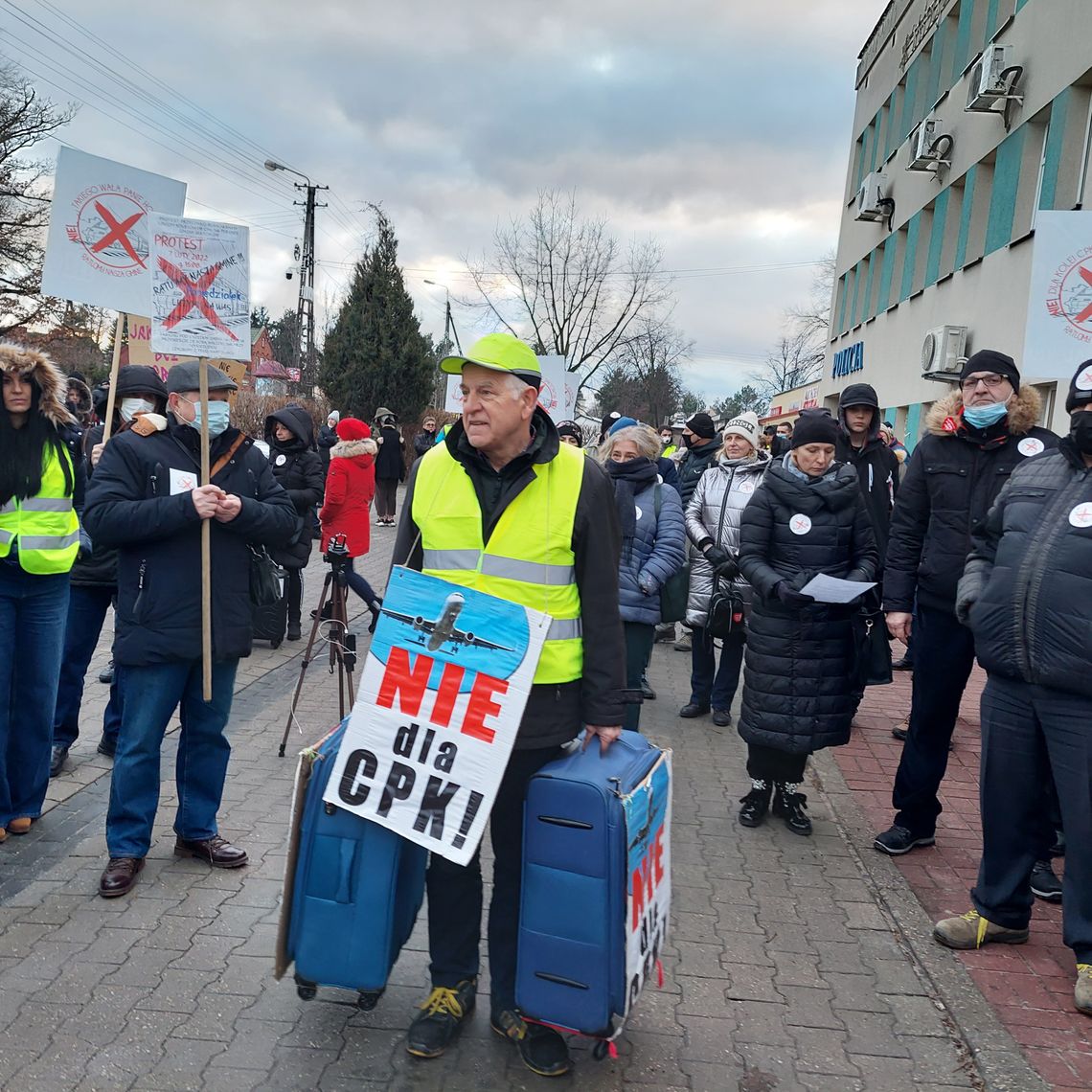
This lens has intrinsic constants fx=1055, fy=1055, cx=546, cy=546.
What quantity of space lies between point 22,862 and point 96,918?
26.5 inches

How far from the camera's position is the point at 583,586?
3160 mm

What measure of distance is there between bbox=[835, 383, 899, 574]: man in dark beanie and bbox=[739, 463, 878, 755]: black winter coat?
66.4 inches

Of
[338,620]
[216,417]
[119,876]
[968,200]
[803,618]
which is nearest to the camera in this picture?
[119,876]

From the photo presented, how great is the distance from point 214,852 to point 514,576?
2.22m

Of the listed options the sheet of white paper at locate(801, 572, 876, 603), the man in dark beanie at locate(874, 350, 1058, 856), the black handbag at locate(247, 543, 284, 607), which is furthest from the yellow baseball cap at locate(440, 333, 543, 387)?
the man in dark beanie at locate(874, 350, 1058, 856)

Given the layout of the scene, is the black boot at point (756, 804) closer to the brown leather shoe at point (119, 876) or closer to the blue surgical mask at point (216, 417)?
the brown leather shoe at point (119, 876)

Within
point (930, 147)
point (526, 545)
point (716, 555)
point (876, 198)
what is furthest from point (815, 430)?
point (876, 198)

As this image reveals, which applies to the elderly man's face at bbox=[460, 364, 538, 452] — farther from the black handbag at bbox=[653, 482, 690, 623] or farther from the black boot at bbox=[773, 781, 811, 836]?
the black handbag at bbox=[653, 482, 690, 623]

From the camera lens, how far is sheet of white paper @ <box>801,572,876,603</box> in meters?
4.87

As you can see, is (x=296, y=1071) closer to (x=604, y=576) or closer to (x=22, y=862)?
(x=604, y=576)

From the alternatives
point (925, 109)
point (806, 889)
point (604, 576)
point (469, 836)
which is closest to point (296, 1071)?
point (469, 836)

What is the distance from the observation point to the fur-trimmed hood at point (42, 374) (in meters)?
4.29

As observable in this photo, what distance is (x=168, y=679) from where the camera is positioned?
4.19m

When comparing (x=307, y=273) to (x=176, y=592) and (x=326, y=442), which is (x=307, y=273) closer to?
(x=326, y=442)
